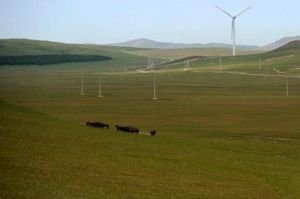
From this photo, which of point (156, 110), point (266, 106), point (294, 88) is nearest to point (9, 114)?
point (156, 110)

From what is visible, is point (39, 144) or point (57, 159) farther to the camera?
point (39, 144)

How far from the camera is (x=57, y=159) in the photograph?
2520 cm

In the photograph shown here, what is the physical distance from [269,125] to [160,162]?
27.1m

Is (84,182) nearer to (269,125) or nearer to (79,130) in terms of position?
(79,130)

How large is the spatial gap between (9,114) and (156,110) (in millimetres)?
34594

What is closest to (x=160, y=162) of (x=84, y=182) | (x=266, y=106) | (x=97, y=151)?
(x=97, y=151)

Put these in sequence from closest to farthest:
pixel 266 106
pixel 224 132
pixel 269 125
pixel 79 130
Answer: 1. pixel 79 130
2. pixel 224 132
3. pixel 269 125
4. pixel 266 106

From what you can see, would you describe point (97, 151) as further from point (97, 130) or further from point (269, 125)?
point (269, 125)

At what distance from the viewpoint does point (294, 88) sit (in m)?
112

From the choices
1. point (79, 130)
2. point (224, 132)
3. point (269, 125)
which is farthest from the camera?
point (269, 125)

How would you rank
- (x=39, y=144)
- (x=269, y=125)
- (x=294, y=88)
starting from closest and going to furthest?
(x=39, y=144)
(x=269, y=125)
(x=294, y=88)

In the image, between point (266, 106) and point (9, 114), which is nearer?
point (9, 114)

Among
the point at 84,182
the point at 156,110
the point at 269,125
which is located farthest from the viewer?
the point at 156,110

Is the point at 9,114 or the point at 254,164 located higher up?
the point at 9,114
